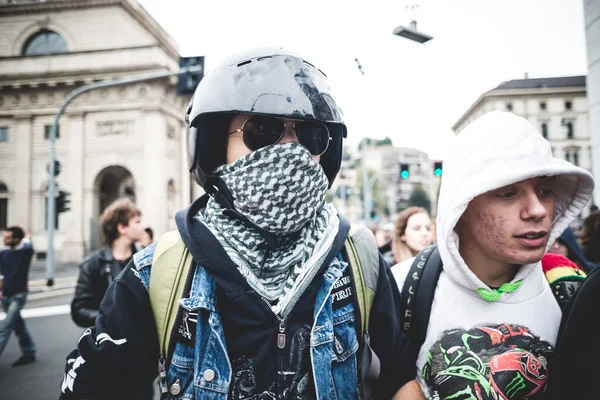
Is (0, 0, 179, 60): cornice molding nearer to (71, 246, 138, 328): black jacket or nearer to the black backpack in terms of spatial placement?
(71, 246, 138, 328): black jacket

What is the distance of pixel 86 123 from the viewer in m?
20.4

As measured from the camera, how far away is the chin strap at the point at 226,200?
51.5 inches

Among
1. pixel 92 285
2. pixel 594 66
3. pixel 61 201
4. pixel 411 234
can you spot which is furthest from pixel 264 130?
pixel 61 201

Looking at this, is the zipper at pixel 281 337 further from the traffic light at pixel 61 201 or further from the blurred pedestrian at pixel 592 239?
the traffic light at pixel 61 201

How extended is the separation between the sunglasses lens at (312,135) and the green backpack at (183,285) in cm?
36

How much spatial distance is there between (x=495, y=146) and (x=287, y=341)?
103 centimetres

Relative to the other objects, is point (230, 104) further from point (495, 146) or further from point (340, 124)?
point (495, 146)

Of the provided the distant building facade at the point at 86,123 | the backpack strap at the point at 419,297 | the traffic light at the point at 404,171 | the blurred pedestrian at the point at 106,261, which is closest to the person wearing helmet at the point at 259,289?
the backpack strap at the point at 419,297

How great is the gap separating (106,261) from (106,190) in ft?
71.8

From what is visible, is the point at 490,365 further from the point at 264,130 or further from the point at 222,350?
the point at 264,130

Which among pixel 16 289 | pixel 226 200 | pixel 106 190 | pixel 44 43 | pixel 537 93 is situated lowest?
pixel 16 289

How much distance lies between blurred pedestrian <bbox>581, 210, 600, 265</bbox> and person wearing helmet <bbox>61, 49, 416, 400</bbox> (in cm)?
304

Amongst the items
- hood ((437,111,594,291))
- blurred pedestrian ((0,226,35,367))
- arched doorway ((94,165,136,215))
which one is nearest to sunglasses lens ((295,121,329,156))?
hood ((437,111,594,291))

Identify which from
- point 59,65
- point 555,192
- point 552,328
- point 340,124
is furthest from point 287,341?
point 59,65
